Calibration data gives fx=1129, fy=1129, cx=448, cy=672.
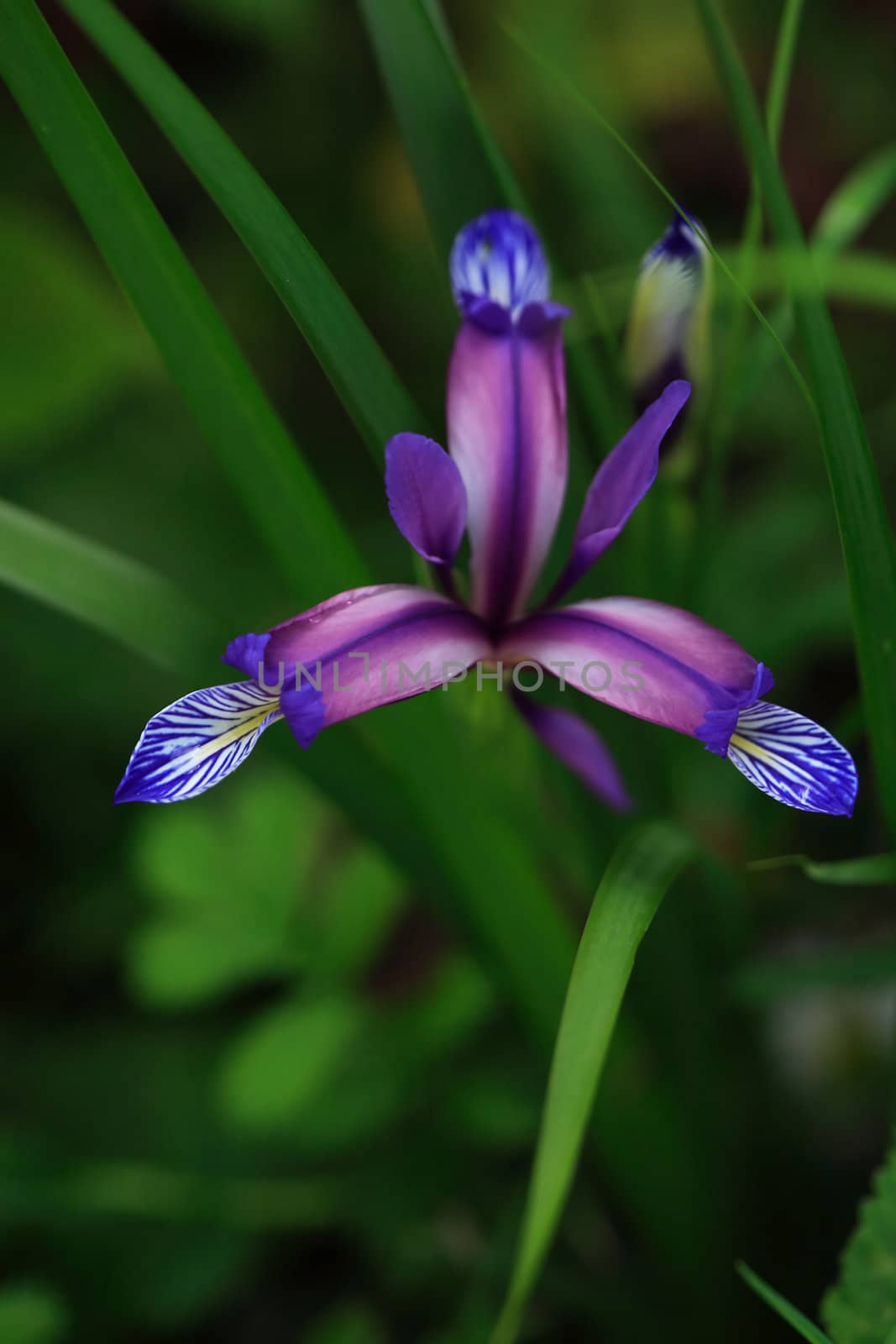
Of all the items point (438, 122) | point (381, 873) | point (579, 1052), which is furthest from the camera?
point (381, 873)

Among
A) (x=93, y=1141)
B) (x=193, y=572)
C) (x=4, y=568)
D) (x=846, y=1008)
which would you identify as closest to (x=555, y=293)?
(x=4, y=568)

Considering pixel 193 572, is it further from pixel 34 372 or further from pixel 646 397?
pixel 646 397

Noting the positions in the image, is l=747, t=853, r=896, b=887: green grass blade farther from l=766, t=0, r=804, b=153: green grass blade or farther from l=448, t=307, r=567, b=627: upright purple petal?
l=766, t=0, r=804, b=153: green grass blade

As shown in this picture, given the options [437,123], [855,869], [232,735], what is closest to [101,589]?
[232,735]

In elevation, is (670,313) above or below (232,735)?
above

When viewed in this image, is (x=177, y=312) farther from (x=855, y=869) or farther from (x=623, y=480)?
(x=855, y=869)

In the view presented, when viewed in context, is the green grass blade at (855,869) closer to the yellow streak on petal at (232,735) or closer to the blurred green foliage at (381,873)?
the blurred green foliage at (381,873)

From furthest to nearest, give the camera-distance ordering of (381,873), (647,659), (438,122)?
(381,873) → (438,122) → (647,659)

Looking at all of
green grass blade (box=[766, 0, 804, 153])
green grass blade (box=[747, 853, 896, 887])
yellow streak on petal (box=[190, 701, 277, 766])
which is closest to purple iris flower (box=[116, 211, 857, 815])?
yellow streak on petal (box=[190, 701, 277, 766])
